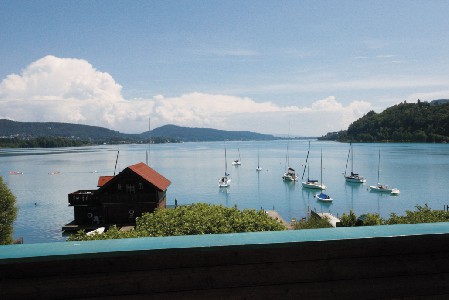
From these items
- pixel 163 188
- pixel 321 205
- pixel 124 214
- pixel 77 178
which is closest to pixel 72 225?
pixel 124 214

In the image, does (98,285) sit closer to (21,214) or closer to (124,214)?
(124,214)

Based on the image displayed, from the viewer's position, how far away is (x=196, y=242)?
10.3ft

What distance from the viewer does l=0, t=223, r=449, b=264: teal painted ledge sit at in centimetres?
296

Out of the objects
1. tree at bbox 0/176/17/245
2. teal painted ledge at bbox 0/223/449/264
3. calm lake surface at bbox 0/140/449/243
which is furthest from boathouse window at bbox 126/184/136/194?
teal painted ledge at bbox 0/223/449/264

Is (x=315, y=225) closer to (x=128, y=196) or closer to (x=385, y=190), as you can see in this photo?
(x=128, y=196)

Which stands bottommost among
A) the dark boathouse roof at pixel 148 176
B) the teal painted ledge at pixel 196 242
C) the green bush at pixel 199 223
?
the dark boathouse roof at pixel 148 176

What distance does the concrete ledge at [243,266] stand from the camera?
116 inches

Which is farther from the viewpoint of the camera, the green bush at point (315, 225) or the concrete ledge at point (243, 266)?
the green bush at point (315, 225)

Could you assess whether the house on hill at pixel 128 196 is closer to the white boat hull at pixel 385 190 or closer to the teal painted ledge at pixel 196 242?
the teal painted ledge at pixel 196 242

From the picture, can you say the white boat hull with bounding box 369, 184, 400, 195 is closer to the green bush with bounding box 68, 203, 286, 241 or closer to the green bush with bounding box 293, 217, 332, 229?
the green bush with bounding box 293, 217, 332, 229

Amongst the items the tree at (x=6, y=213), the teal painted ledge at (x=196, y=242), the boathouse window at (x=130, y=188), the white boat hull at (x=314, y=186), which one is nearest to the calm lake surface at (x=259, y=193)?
the white boat hull at (x=314, y=186)

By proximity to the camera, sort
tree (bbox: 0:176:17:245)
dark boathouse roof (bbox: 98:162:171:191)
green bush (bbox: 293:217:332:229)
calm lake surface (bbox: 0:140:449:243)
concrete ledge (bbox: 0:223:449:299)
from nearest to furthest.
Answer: concrete ledge (bbox: 0:223:449:299) < green bush (bbox: 293:217:332:229) < tree (bbox: 0:176:17:245) < dark boathouse roof (bbox: 98:162:171:191) < calm lake surface (bbox: 0:140:449:243)

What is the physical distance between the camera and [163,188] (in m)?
39.3

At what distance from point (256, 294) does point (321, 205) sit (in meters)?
70.9
